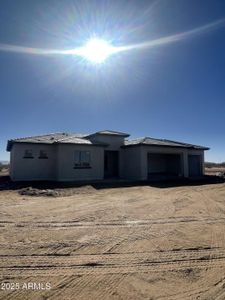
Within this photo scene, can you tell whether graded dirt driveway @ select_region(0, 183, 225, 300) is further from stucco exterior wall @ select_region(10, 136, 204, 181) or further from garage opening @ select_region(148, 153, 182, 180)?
garage opening @ select_region(148, 153, 182, 180)

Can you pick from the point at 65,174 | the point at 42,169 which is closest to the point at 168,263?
the point at 65,174

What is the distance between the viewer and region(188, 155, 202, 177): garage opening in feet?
94.4

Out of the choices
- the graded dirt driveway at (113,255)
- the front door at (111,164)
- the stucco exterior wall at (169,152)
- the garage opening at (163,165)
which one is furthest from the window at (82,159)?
the graded dirt driveway at (113,255)

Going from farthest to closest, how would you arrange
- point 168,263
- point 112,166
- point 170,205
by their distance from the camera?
point 112,166 < point 170,205 < point 168,263

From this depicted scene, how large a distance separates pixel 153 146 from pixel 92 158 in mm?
5825

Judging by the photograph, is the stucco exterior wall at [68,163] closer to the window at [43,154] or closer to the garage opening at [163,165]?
the window at [43,154]

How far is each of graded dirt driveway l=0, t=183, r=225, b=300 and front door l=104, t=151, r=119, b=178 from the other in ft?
52.4

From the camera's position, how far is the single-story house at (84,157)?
21.2 metres

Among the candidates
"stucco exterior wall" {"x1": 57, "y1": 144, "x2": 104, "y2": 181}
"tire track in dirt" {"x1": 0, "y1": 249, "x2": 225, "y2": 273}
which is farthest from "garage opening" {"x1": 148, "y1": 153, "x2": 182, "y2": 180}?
"tire track in dirt" {"x1": 0, "y1": 249, "x2": 225, "y2": 273}

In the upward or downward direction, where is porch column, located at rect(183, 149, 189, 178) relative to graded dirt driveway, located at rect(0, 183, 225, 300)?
upward

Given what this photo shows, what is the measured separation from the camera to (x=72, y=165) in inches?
853

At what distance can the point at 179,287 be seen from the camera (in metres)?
4.24

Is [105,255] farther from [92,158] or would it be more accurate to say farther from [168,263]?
[92,158]

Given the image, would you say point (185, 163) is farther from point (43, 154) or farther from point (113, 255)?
point (113, 255)
